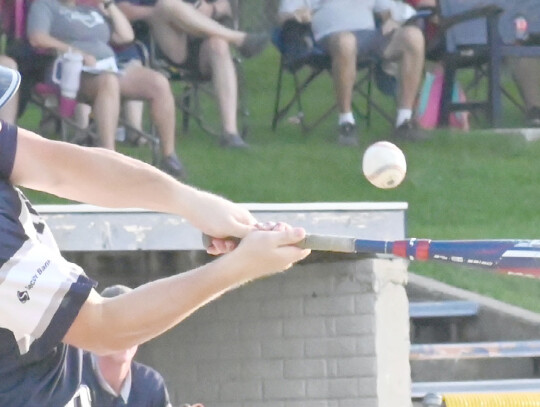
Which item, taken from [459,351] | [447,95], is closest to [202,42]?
[447,95]

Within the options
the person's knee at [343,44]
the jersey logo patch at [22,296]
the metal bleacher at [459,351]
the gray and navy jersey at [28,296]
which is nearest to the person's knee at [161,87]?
the person's knee at [343,44]

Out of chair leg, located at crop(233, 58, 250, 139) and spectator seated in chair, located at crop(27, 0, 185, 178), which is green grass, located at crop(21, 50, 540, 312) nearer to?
chair leg, located at crop(233, 58, 250, 139)

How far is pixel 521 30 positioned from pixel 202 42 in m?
2.86

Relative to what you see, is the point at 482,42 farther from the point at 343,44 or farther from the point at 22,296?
the point at 22,296

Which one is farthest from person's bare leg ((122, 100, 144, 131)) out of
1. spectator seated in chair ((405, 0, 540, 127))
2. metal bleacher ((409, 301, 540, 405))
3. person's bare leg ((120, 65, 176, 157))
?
metal bleacher ((409, 301, 540, 405))

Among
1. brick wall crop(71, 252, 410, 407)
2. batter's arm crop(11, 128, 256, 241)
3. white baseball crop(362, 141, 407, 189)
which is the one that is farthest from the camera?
brick wall crop(71, 252, 410, 407)

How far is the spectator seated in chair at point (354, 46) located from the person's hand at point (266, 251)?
685 cm

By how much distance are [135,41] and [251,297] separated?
3001mm

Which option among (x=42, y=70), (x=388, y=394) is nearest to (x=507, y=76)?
(x=42, y=70)

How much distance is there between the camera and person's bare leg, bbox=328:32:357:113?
962cm

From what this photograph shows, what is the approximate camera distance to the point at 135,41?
30.8 feet

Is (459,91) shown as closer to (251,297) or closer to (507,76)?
(507,76)

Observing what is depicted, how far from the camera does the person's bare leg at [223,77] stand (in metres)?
9.29

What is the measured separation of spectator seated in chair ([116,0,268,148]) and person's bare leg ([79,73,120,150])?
0.99 meters
